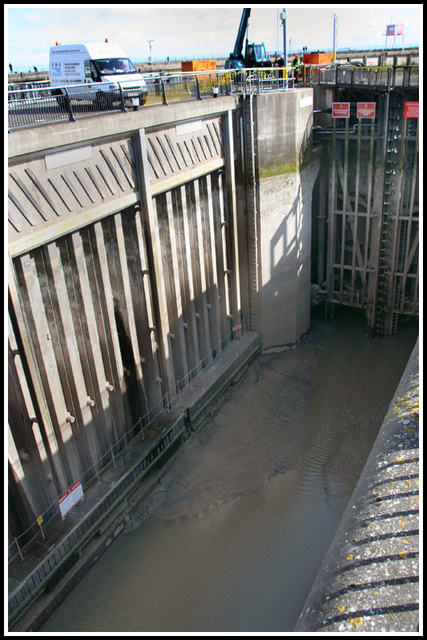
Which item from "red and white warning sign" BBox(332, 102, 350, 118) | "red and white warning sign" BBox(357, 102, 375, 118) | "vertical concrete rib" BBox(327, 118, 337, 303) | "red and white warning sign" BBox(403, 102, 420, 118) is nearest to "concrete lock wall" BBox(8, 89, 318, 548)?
"vertical concrete rib" BBox(327, 118, 337, 303)

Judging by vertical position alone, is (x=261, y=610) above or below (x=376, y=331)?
below

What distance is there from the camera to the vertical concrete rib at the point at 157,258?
11805 millimetres

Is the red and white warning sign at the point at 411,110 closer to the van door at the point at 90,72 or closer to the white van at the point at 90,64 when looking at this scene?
the white van at the point at 90,64

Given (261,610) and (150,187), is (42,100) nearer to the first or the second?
(150,187)

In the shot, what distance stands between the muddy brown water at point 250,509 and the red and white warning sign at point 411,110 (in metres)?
7.69

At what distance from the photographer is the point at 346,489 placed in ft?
41.2

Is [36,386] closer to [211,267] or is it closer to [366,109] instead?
[211,267]

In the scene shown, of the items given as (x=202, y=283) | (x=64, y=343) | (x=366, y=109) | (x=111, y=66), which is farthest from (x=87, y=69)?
(x=64, y=343)

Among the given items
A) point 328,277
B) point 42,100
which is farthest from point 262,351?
point 42,100

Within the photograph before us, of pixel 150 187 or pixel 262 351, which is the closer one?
pixel 150 187

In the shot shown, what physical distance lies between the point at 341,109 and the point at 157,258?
372 inches

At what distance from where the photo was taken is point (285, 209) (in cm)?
1725

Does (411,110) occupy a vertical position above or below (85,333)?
above

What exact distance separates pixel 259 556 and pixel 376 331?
1015 cm
